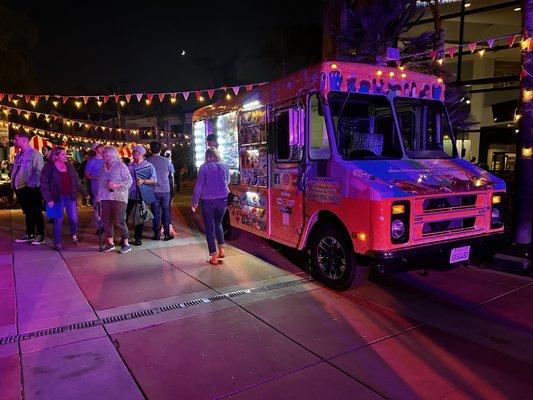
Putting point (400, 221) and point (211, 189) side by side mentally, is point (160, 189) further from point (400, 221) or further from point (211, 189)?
point (400, 221)

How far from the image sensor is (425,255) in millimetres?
4547

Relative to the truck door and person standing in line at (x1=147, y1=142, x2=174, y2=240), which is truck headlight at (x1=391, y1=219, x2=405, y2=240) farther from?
person standing in line at (x1=147, y1=142, x2=174, y2=240)

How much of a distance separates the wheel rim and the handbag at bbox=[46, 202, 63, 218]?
15.3 feet

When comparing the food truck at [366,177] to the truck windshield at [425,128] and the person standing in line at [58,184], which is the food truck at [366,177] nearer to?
the truck windshield at [425,128]

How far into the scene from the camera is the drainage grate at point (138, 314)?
4.05 meters

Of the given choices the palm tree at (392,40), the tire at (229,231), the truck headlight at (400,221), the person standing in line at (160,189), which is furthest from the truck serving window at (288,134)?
the palm tree at (392,40)

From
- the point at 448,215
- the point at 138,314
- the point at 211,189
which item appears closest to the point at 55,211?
the point at 211,189

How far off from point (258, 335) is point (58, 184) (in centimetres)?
506

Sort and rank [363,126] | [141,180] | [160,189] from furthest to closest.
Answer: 1. [160,189]
2. [141,180]
3. [363,126]

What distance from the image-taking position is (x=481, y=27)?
14.6m

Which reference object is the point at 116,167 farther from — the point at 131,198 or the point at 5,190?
the point at 5,190

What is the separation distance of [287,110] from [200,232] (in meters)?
4.40

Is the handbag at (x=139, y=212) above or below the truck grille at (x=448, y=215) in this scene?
below

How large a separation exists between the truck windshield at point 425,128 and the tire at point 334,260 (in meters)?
1.54
